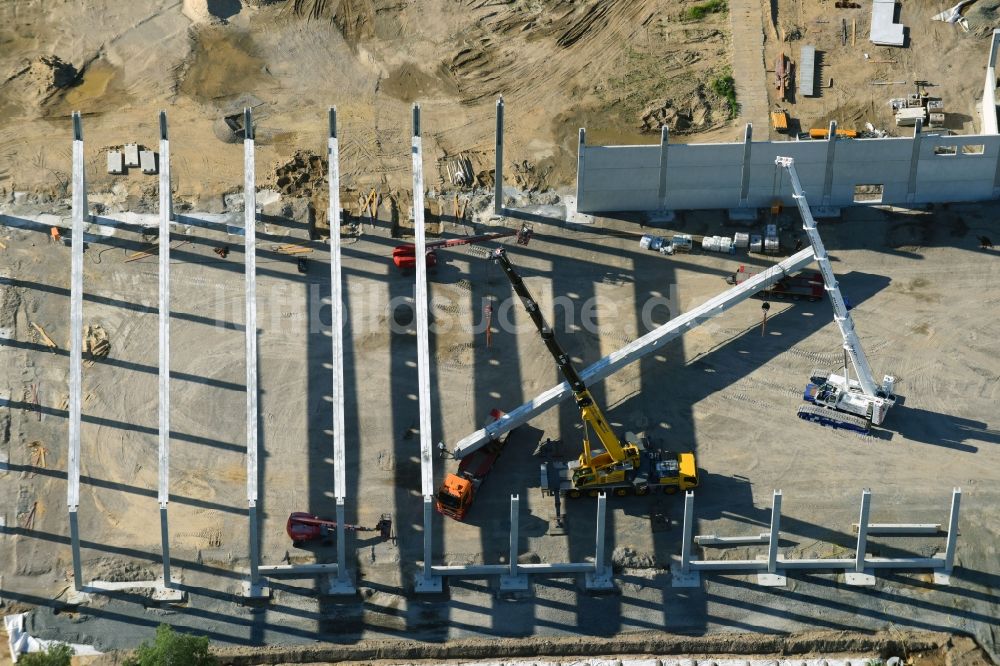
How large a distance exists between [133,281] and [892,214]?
30.3m

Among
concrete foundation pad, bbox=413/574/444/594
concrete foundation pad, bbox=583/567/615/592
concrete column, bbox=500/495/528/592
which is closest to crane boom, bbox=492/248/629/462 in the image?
concrete column, bbox=500/495/528/592

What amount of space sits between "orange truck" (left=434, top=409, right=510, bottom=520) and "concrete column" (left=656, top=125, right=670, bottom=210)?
12981 mm

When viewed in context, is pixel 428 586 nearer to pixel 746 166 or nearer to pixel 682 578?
pixel 682 578

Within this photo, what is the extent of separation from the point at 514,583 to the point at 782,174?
21.9m

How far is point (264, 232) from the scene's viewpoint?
73125mm

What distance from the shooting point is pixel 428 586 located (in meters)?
61.4

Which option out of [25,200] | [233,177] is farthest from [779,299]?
[25,200]

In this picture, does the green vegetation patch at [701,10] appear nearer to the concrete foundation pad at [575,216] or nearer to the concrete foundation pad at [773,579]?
the concrete foundation pad at [575,216]

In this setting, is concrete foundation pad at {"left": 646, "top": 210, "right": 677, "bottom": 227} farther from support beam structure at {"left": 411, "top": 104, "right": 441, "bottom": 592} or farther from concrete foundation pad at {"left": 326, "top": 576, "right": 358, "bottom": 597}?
concrete foundation pad at {"left": 326, "top": 576, "right": 358, "bottom": 597}

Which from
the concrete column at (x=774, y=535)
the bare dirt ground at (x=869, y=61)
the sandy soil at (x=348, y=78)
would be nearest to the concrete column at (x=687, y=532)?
the concrete column at (x=774, y=535)

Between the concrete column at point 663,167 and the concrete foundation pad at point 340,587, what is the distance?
2166 cm

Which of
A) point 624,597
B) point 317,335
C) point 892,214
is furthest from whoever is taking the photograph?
point 892,214

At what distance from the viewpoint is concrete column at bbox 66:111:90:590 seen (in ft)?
198

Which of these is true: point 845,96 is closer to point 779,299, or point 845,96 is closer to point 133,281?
point 779,299
